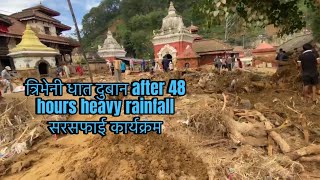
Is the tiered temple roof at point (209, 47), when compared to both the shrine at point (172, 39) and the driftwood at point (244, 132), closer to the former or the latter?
the shrine at point (172, 39)

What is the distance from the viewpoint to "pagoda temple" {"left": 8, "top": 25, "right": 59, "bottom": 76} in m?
21.0

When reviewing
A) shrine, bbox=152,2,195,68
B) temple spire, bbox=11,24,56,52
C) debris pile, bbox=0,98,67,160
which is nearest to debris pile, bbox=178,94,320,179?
debris pile, bbox=0,98,67,160

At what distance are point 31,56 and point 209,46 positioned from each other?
54.5ft

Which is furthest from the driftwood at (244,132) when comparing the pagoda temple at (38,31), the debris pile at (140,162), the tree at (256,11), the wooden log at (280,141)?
the pagoda temple at (38,31)

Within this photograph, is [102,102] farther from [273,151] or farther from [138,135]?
[273,151]

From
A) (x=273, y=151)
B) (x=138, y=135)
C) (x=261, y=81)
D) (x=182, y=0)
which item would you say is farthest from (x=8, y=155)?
(x=182, y=0)

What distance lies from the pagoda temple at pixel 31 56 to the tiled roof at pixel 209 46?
14.2 meters

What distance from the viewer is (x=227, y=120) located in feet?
18.7

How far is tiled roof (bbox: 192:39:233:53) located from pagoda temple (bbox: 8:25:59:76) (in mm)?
14155

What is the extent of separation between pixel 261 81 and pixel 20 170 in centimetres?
798

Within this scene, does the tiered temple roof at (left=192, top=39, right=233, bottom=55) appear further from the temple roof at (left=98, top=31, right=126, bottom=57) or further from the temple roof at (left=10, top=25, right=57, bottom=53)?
the temple roof at (left=10, top=25, right=57, bottom=53)

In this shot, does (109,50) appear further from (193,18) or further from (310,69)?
(310,69)

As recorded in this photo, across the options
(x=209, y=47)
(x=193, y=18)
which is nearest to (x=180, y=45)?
(x=209, y=47)

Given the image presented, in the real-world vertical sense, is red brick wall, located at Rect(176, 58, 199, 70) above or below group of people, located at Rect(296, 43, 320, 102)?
above
